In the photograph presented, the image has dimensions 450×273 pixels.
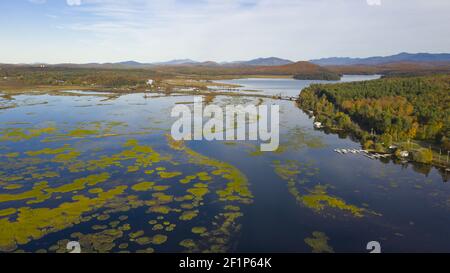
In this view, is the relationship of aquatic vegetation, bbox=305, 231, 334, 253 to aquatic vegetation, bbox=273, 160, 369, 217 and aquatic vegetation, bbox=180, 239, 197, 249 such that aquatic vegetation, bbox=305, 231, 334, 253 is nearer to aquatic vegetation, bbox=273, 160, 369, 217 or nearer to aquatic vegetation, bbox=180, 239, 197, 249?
aquatic vegetation, bbox=273, 160, 369, 217

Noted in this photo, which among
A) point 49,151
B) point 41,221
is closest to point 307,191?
point 41,221

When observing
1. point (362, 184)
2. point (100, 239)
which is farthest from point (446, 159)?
point (100, 239)

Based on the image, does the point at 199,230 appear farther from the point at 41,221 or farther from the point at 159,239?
the point at 41,221

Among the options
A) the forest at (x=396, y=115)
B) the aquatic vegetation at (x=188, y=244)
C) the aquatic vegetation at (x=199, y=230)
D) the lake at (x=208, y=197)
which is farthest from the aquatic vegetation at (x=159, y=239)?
the forest at (x=396, y=115)

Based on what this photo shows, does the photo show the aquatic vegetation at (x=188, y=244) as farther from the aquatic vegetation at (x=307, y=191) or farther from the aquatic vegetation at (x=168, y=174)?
the aquatic vegetation at (x=168, y=174)

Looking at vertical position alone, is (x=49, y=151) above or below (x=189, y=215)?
above
